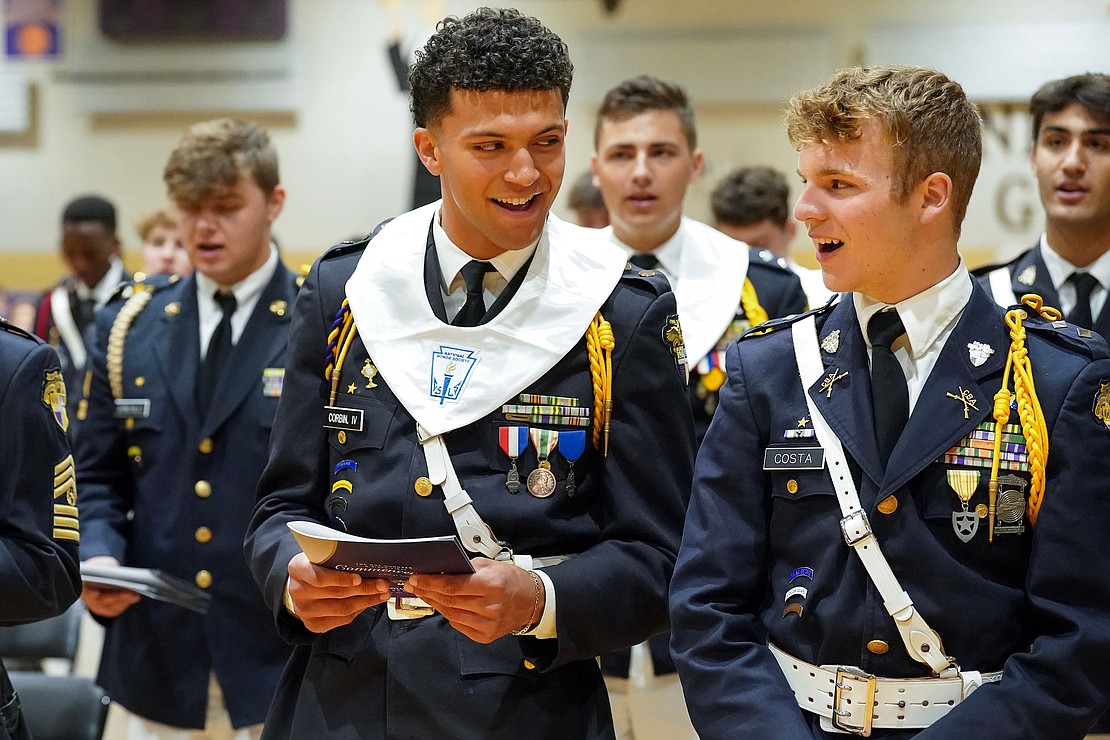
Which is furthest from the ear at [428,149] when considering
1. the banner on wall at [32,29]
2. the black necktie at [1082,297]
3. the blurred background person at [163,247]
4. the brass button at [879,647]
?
the banner on wall at [32,29]

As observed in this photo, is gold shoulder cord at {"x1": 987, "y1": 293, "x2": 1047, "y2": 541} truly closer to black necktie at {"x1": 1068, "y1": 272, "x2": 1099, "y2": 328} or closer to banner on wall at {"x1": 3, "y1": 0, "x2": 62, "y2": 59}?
black necktie at {"x1": 1068, "y1": 272, "x2": 1099, "y2": 328}

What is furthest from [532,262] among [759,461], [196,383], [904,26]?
[904,26]

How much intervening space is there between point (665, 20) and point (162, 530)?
22.7ft

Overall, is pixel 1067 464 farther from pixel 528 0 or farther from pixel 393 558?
pixel 528 0

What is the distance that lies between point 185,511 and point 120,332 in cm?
61

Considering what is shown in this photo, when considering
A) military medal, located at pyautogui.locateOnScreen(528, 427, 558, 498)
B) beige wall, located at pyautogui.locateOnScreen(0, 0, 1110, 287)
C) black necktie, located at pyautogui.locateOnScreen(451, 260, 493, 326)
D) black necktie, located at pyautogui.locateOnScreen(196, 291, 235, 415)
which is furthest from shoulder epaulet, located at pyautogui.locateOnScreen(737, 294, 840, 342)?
beige wall, located at pyautogui.locateOnScreen(0, 0, 1110, 287)

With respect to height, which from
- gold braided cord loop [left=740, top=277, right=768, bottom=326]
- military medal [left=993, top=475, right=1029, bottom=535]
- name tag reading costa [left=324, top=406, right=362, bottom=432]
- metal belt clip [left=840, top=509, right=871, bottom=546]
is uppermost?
gold braided cord loop [left=740, top=277, right=768, bottom=326]

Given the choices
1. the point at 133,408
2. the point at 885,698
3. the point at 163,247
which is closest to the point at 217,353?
the point at 133,408

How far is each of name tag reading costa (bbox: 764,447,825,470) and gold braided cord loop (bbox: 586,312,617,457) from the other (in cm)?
31

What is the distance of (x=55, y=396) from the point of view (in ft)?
8.32

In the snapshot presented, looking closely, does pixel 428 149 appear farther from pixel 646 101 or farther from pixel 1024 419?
pixel 646 101

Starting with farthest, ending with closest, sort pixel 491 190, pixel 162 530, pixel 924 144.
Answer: pixel 162 530, pixel 491 190, pixel 924 144

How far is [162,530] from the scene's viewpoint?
3.64 metres

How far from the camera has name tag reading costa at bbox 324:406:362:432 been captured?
235 cm
